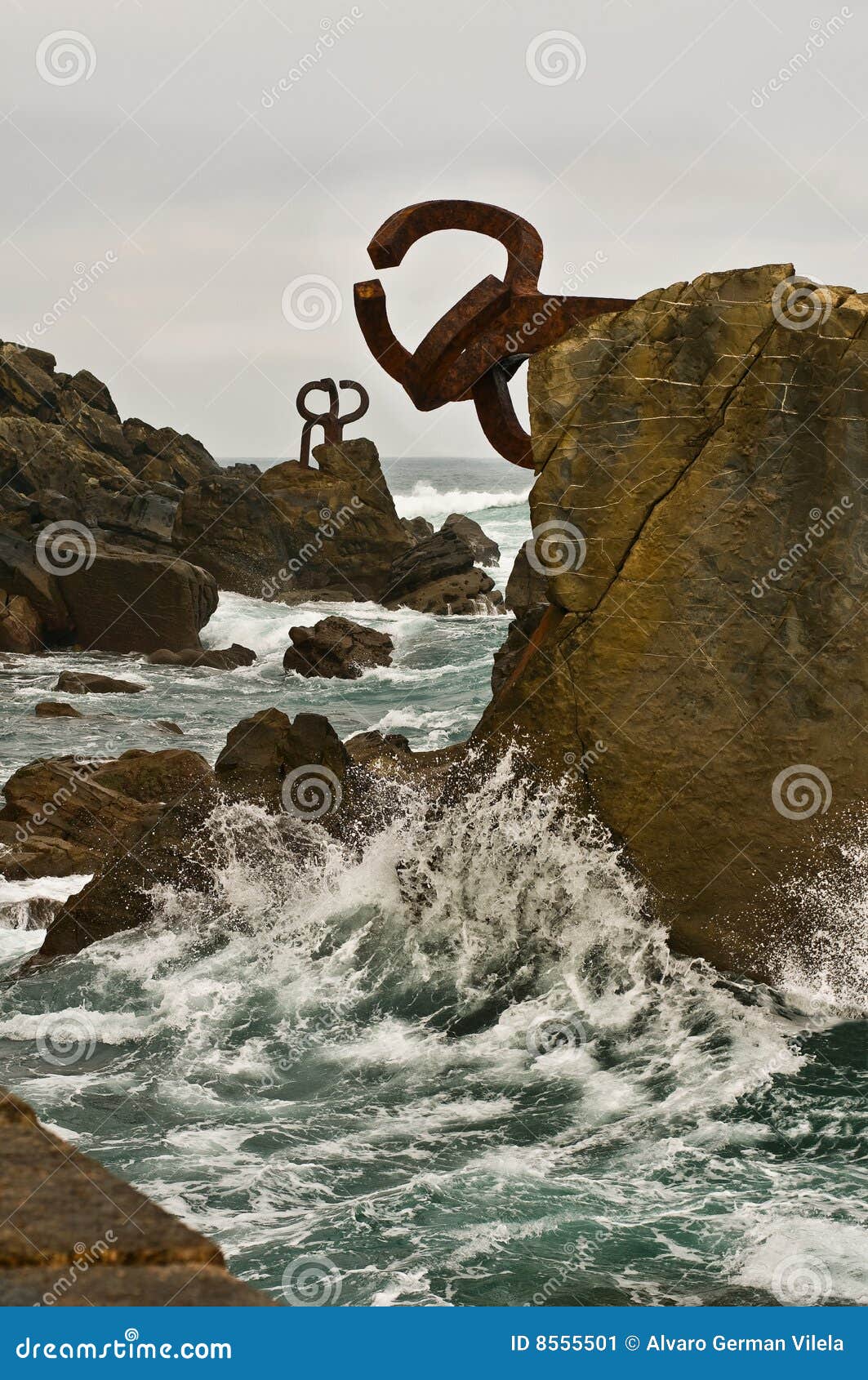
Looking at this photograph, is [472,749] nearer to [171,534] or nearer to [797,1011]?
[797,1011]

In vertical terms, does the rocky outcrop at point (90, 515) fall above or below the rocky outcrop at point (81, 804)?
above

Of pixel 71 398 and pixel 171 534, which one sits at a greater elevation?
pixel 71 398

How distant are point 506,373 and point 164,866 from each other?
2.97 m

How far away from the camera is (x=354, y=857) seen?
6.65 metres

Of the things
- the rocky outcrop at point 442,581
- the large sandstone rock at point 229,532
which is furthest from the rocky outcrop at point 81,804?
the large sandstone rock at point 229,532

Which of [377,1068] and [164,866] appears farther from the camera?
[164,866]

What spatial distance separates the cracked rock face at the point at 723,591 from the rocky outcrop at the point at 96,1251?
4075mm

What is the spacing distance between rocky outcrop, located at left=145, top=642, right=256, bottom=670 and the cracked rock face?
527 inches

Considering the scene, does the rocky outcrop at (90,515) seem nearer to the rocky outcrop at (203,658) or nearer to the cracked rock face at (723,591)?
the rocky outcrop at (203,658)

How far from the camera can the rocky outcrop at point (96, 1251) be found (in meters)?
1.40

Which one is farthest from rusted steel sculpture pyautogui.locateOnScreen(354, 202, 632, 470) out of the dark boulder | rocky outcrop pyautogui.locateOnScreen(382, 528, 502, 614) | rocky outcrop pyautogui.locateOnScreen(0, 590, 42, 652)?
rocky outcrop pyautogui.locateOnScreen(382, 528, 502, 614)

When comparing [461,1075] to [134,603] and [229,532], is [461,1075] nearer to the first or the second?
[134,603]

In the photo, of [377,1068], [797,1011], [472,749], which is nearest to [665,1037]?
[797,1011]

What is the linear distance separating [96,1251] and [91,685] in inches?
588
